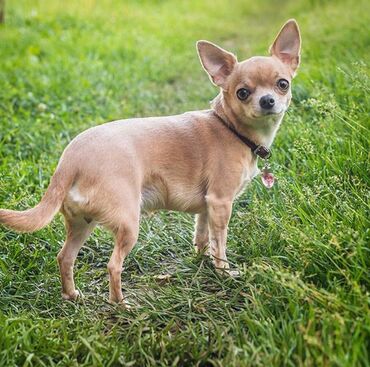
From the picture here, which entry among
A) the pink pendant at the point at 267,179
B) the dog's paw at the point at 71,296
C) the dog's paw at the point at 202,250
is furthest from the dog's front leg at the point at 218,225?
the dog's paw at the point at 71,296

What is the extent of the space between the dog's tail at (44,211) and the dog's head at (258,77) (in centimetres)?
104

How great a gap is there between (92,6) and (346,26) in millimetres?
4839

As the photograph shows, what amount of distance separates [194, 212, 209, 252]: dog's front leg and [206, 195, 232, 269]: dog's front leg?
24 cm

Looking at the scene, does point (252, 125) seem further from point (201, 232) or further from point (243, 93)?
point (201, 232)

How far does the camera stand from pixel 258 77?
355 cm

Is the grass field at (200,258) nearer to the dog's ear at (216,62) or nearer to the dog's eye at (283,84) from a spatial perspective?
the dog's eye at (283,84)

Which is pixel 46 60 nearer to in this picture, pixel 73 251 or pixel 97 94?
pixel 97 94

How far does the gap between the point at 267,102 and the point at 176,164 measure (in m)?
0.59

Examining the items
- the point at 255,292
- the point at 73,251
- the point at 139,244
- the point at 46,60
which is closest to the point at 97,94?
the point at 46,60

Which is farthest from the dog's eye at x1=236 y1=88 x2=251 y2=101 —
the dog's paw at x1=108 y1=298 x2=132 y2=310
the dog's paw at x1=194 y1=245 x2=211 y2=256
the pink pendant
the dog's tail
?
the dog's paw at x1=108 y1=298 x2=132 y2=310

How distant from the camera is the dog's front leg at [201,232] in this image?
3.88 m

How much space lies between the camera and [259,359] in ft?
8.27

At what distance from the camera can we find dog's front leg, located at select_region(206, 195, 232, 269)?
141 inches

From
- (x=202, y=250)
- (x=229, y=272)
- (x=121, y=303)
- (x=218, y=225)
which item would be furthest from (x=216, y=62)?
(x=121, y=303)
